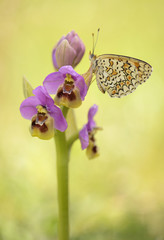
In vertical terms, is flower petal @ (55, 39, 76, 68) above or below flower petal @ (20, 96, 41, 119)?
above

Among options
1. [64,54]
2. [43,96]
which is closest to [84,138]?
[43,96]

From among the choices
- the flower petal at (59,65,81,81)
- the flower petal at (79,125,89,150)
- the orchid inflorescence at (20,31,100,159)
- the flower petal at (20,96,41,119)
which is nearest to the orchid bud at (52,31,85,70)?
the orchid inflorescence at (20,31,100,159)

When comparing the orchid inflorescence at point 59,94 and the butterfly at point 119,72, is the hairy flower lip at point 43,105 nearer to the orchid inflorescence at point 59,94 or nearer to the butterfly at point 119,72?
the orchid inflorescence at point 59,94

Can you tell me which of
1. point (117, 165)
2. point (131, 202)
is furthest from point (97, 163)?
point (131, 202)

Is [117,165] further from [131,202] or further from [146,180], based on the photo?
[131,202]

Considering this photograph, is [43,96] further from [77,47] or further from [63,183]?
[63,183]

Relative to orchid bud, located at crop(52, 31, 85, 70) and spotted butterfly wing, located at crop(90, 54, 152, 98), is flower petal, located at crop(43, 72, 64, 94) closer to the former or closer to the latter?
orchid bud, located at crop(52, 31, 85, 70)
